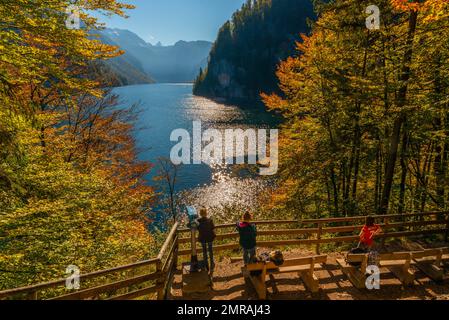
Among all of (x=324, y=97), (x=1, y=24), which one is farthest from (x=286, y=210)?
(x=1, y=24)

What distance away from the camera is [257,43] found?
17925cm

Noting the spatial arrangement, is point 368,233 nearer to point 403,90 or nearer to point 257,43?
point 403,90

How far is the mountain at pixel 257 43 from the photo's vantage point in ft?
563

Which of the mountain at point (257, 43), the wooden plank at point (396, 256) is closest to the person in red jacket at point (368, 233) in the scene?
the wooden plank at point (396, 256)

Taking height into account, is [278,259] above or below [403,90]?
below

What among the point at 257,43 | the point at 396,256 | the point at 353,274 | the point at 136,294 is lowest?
the point at 353,274

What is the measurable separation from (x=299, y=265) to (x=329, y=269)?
169 cm

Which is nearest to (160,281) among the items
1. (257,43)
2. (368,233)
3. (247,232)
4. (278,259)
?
(247,232)

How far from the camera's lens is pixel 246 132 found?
77.2 metres

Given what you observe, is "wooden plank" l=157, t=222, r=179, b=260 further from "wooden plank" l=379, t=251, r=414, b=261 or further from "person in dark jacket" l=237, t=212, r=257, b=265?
"wooden plank" l=379, t=251, r=414, b=261

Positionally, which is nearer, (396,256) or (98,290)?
(98,290)

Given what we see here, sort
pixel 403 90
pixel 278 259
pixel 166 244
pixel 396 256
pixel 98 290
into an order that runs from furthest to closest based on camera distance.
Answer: pixel 403 90 < pixel 396 256 < pixel 278 259 < pixel 166 244 < pixel 98 290

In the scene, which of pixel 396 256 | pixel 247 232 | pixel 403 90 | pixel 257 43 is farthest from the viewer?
pixel 257 43

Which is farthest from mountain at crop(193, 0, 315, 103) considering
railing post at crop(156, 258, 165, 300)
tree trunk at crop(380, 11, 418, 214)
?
railing post at crop(156, 258, 165, 300)
